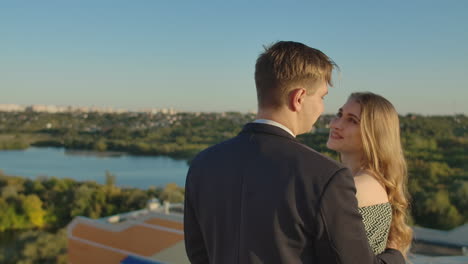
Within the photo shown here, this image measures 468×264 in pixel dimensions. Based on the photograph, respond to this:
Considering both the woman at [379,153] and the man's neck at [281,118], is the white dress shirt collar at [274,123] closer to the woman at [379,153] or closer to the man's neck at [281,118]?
the man's neck at [281,118]

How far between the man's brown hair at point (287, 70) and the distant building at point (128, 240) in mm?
5846

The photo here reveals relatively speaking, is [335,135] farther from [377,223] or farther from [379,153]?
[377,223]

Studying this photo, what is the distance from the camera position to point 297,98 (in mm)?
812

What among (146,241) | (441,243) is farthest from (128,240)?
(441,243)

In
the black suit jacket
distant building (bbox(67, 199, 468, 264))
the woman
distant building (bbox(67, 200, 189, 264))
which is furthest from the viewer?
distant building (bbox(67, 200, 189, 264))

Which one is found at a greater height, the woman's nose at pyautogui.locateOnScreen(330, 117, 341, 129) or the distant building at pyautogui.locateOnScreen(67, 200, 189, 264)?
the woman's nose at pyautogui.locateOnScreen(330, 117, 341, 129)

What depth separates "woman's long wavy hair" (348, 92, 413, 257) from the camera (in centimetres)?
113

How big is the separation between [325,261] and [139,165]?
32.6m

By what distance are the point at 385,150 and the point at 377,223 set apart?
233 mm

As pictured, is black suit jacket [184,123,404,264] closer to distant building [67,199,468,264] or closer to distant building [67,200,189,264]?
distant building [67,199,468,264]

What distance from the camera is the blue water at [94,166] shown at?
88.2 ft

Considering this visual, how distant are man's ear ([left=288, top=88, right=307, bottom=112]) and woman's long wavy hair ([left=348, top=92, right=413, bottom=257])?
0.39 meters

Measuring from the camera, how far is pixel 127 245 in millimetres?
7469

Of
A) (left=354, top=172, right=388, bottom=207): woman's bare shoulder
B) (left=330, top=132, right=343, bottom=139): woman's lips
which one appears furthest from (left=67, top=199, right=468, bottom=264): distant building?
(left=354, top=172, right=388, bottom=207): woman's bare shoulder
